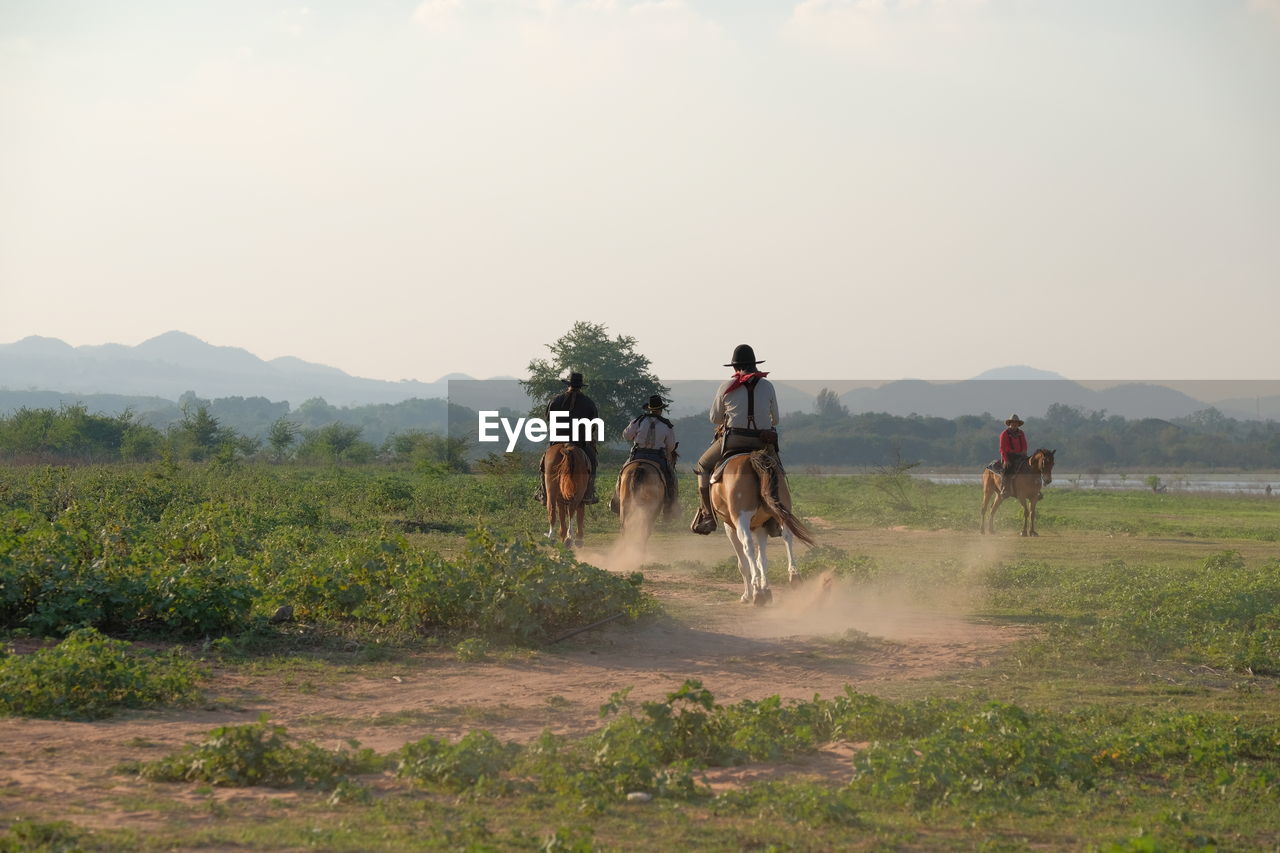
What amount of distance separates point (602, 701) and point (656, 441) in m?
8.22

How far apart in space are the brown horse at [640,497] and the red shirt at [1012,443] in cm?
1110

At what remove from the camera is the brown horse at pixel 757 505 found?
11.8m

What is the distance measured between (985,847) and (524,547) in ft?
20.5

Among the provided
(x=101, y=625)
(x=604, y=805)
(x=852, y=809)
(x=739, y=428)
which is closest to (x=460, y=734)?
(x=604, y=805)

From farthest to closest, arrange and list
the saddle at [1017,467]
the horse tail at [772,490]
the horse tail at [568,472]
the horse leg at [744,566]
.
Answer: the saddle at [1017,467] → the horse tail at [568,472] → the horse leg at [744,566] → the horse tail at [772,490]

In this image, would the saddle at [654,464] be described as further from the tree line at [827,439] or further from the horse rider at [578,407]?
the tree line at [827,439]

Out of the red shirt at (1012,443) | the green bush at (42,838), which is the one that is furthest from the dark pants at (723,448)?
the red shirt at (1012,443)

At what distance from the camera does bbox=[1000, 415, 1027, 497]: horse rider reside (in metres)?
24.2

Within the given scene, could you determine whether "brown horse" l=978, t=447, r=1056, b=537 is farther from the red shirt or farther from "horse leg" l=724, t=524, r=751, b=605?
"horse leg" l=724, t=524, r=751, b=605

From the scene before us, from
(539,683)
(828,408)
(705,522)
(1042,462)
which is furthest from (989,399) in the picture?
(539,683)

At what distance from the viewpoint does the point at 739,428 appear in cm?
1227

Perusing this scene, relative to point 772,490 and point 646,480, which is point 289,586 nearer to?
point 772,490

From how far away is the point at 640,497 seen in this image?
15.8 metres

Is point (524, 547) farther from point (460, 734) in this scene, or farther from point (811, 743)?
point (811, 743)
